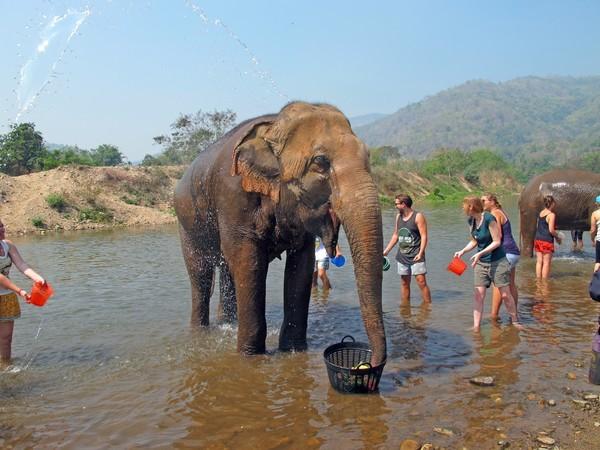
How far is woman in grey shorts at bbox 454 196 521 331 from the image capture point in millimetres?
7270

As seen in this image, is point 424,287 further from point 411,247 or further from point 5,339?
point 5,339

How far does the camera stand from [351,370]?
4.72 metres

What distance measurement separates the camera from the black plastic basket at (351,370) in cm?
473

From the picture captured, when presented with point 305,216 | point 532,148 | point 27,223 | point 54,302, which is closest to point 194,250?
point 305,216

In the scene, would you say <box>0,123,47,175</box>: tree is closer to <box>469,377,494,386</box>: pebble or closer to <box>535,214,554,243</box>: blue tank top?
<box>535,214,554,243</box>: blue tank top

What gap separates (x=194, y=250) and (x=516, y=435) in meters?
4.88

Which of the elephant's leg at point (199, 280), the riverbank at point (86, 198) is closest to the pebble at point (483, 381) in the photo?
the elephant's leg at point (199, 280)

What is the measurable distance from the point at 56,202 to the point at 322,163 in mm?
24412

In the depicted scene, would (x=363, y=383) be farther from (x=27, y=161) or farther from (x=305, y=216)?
(x=27, y=161)

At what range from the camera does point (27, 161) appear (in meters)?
36.9

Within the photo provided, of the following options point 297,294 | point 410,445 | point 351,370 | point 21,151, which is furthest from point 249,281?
point 21,151

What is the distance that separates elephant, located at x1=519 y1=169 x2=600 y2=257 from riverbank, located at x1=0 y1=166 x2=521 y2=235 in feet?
61.8

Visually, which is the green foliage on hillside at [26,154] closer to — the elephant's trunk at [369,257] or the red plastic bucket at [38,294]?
the red plastic bucket at [38,294]

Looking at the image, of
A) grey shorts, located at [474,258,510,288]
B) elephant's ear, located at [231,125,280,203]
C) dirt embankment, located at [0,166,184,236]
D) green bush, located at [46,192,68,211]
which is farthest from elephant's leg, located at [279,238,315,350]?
green bush, located at [46,192,68,211]
